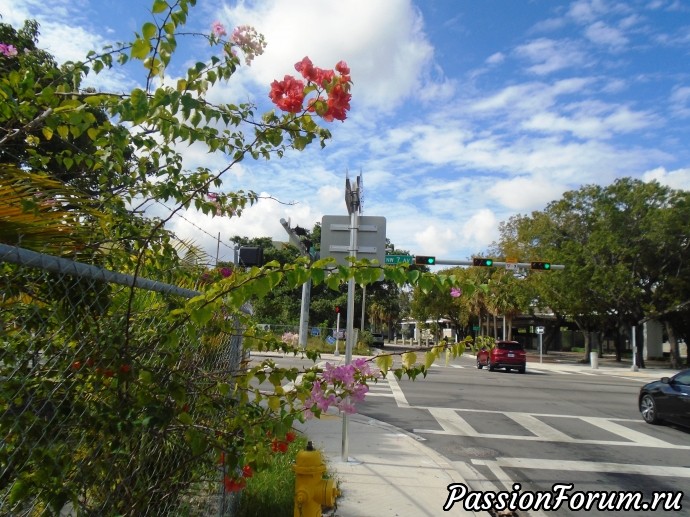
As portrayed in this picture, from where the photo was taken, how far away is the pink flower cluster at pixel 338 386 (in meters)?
2.75

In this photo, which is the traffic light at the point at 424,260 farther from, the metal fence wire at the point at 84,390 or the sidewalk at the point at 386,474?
the metal fence wire at the point at 84,390

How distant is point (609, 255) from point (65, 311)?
36.4 meters

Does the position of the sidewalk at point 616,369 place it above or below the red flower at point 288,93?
below

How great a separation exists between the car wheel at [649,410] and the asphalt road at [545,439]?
18 centimetres

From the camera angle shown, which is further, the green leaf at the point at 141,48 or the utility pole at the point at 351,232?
the utility pole at the point at 351,232

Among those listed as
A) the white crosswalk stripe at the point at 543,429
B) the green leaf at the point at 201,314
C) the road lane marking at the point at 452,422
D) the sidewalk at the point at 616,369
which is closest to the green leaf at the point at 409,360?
the green leaf at the point at 201,314

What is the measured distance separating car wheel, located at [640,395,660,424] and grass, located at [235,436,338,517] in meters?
8.46

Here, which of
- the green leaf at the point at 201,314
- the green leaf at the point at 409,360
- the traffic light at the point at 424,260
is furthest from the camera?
the traffic light at the point at 424,260

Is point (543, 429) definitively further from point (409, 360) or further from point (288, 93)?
point (288, 93)

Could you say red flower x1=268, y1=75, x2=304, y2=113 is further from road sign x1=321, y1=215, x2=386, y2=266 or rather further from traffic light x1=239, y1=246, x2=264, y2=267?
traffic light x1=239, y1=246, x2=264, y2=267

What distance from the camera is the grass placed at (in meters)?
4.57

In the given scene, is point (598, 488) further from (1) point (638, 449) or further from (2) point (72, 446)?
(2) point (72, 446)

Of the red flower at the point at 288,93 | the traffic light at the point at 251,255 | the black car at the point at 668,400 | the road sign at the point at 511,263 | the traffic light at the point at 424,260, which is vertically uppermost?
the road sign at the point at 511,263

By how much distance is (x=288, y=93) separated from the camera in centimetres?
272
